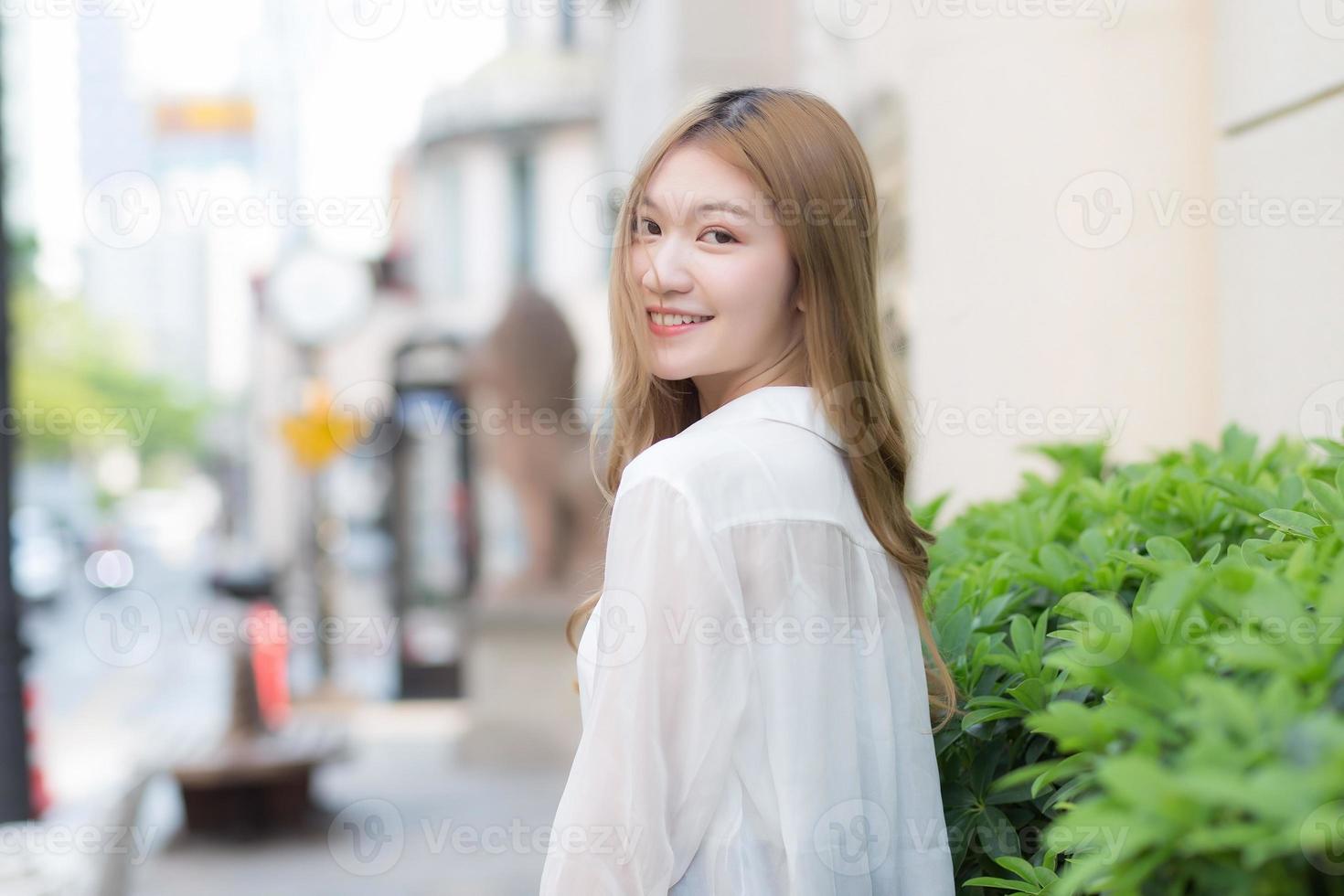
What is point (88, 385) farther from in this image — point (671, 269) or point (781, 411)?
point (781, 411)

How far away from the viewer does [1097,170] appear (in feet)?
12.3

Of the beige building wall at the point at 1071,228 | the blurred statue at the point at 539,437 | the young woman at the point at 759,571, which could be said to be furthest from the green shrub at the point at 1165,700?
the blurred statue at the point at 539,437

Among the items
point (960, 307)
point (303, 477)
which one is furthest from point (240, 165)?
point (960, 307)

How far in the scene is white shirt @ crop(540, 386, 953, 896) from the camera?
4.76ft

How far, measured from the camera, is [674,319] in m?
1.75

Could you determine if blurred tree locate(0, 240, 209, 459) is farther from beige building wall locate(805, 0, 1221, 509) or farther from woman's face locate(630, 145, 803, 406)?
woman's face locate(630, 145, 803, 406)

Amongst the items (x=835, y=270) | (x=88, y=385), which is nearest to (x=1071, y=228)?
(x=835, y=270)

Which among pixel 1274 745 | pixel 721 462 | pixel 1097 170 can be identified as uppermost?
pixel 1097 170

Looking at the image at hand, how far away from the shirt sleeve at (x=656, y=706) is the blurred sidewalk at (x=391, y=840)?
180 inches

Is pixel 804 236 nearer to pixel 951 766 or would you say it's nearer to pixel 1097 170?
pixel 951 766

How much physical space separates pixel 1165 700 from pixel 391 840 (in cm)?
647

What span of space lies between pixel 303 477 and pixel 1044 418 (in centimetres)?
1025

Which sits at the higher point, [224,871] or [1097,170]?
[1097,170]

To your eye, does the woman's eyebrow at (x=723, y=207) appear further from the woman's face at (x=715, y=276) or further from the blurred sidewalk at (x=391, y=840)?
the blurred sidewalk at (x=391, y=840)
